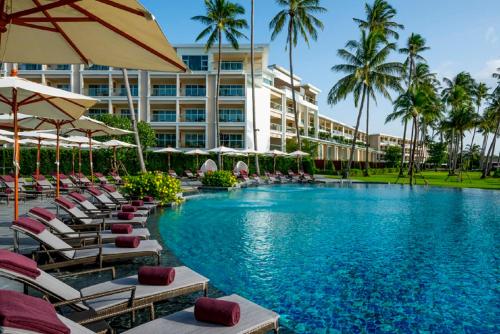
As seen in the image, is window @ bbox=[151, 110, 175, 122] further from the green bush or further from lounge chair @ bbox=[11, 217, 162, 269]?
lounge chair @ bbox=[11, 217, 162, 269]

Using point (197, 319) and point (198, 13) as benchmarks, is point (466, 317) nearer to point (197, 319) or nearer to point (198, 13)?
point (197, 319)

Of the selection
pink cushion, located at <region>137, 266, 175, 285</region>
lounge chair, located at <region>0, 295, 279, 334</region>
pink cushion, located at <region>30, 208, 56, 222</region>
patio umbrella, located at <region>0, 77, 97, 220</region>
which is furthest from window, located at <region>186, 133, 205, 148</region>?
lounge chair, located at <region>0, 295, 279, 334</region>

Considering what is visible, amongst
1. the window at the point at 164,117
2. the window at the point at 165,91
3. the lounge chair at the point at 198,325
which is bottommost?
the lounge chair at the point at 198,325

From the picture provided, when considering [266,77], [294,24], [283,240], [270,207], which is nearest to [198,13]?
[294,24]

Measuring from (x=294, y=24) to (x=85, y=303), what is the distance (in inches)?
1389

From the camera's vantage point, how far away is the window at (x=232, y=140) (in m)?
43.2

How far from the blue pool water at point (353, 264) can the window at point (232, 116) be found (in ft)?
98.0

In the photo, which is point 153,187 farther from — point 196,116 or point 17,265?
point 196,116

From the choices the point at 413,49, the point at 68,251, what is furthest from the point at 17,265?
the point at 413,49

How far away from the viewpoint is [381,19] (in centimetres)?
3997

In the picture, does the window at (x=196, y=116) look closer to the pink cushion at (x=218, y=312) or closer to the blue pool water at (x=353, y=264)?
the blue pool water at (x=353, y=264)

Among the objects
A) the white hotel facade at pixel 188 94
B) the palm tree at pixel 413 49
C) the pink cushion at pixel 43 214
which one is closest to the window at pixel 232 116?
the white hotel facade at pixel 188 94

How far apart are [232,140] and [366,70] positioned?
1603cm

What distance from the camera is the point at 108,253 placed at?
552cm
